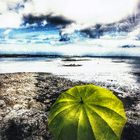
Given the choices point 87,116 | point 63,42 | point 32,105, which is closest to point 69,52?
point 63,42

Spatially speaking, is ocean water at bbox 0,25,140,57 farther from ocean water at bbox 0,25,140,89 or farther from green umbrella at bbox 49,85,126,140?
green umbrella at bbox 49,85,126,140

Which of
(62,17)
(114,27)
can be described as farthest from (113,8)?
(62,17)

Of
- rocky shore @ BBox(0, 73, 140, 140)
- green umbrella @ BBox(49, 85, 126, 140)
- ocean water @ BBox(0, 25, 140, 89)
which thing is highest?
ocean water @ BBox(0, 25, 140, 89)

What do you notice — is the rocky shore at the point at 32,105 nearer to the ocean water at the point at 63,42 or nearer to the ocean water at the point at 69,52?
the ocean water at the point at 69,52

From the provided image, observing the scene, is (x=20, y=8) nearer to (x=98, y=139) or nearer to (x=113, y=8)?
(x=113, y=8)

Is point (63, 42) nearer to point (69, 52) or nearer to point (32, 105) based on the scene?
point (69, 52)

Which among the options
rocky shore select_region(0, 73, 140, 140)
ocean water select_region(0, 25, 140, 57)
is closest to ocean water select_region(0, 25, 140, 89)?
ocean water select_region(0, 25, 140, 57)
